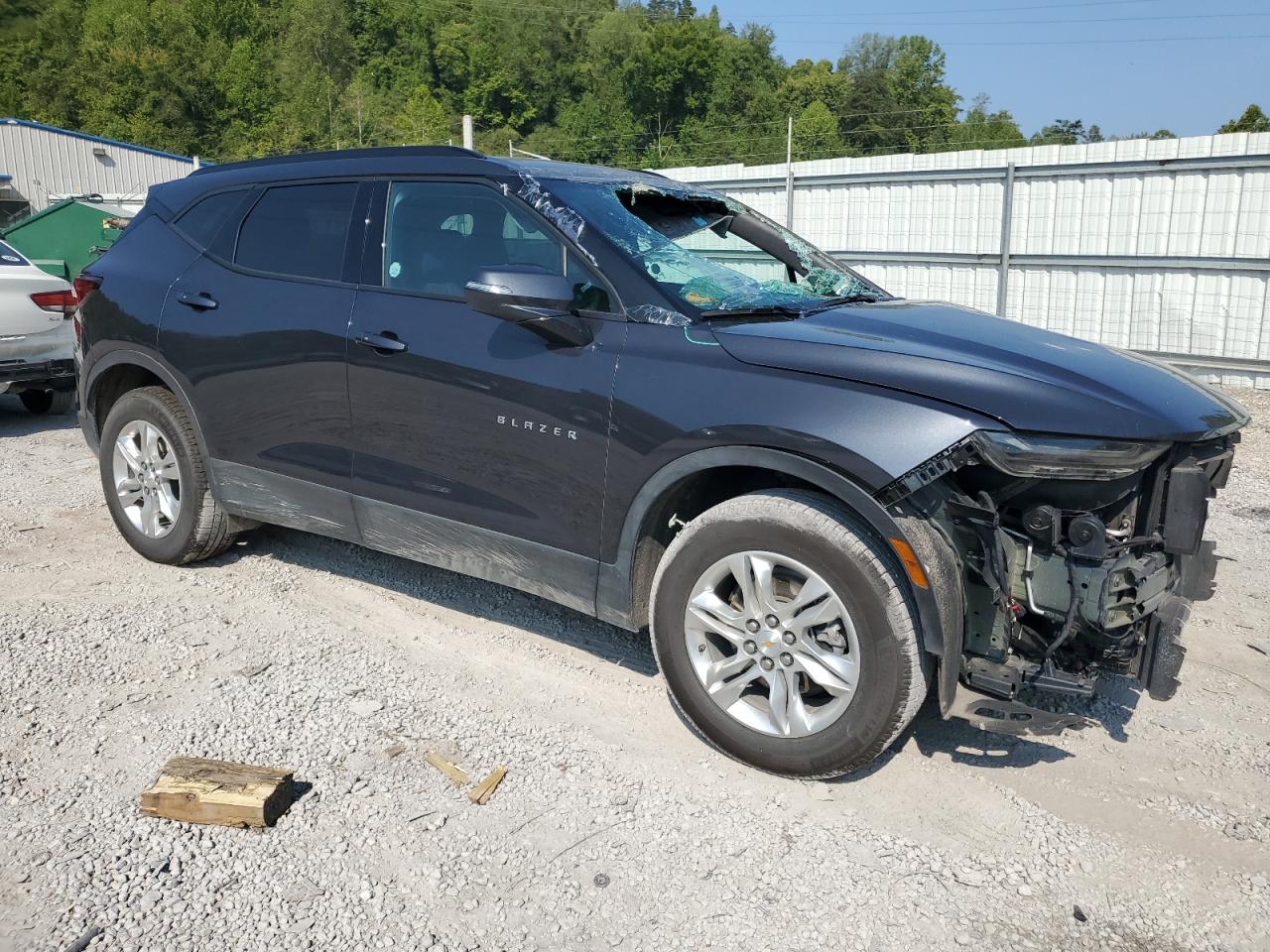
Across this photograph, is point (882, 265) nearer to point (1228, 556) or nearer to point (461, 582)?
point (1228, 556)

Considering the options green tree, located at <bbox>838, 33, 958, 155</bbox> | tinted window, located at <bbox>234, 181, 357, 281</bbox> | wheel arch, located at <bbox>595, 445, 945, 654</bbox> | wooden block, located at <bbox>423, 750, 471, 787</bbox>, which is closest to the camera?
Result: wheel arch, located at <bbox>595, 445, 945, 654</bbox>

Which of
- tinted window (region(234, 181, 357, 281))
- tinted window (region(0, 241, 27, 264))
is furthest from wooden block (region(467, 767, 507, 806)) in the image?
tinted window (region(0, 241, 27, 264))

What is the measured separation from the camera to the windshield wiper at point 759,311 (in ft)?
10.9

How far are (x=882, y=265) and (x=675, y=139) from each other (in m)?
80.1

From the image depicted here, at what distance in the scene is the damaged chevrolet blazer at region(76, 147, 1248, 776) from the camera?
2854 mm

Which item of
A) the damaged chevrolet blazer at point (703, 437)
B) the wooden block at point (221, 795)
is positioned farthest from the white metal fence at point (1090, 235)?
the wooden block at point (221, 795)

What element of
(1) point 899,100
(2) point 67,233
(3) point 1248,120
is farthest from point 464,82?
(2) point 67,233

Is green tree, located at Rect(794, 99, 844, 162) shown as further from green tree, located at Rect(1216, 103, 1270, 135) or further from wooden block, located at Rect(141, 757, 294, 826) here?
wooden block, located at Rect(141, 757, 294, 826)

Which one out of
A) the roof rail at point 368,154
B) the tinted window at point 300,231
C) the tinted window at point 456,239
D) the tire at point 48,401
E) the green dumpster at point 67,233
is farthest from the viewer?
the green dumpster at point 67,233

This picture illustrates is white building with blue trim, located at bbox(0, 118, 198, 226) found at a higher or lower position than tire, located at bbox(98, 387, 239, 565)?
higher

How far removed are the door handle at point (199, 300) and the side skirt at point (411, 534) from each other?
2.25ft

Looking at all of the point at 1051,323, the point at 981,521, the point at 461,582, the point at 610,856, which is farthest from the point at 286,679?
the point at 1051,323

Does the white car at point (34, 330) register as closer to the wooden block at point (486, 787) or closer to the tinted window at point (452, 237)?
the tinted window at point (452, 237)

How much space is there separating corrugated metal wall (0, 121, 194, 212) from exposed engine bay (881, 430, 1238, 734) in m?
32.1
